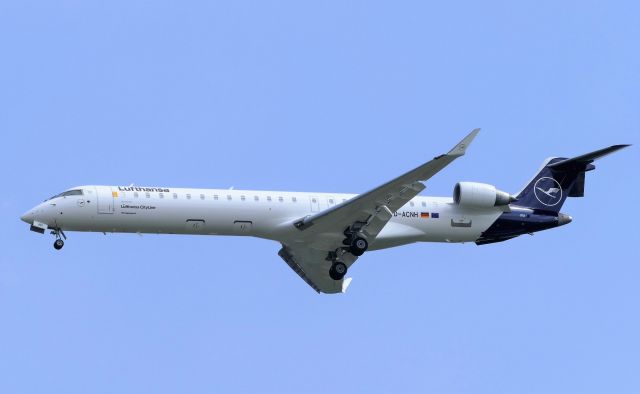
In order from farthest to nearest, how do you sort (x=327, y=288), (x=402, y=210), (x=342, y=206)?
(x=327, y=288)
(x=402, y=210)
(x=342, y=206)

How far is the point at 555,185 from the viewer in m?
40.7

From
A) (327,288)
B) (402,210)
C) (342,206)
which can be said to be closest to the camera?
(342,206)

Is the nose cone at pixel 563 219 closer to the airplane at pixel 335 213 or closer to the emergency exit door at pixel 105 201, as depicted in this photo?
the airplane at pixel 335 213

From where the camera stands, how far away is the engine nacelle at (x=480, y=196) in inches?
1529

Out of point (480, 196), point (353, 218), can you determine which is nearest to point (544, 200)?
point (480, 196)

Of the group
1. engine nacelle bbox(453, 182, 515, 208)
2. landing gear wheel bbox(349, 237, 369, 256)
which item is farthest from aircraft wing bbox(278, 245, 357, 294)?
engine nacelle bbox(453, 182, 515, 208)

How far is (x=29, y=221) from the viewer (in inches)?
1449

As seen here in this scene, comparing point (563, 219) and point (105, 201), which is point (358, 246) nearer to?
point (563, 219)

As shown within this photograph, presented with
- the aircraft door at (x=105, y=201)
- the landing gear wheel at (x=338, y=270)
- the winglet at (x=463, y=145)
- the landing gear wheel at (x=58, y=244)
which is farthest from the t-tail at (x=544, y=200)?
the landing gear wheel at (x=58, y=244)

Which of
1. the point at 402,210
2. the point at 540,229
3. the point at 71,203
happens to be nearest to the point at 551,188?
the point at 540,229

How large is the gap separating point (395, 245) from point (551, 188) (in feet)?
18.7

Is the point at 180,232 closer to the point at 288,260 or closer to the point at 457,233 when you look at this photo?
the point at 288,260

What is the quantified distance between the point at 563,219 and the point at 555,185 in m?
1.16

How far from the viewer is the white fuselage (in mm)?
36719
